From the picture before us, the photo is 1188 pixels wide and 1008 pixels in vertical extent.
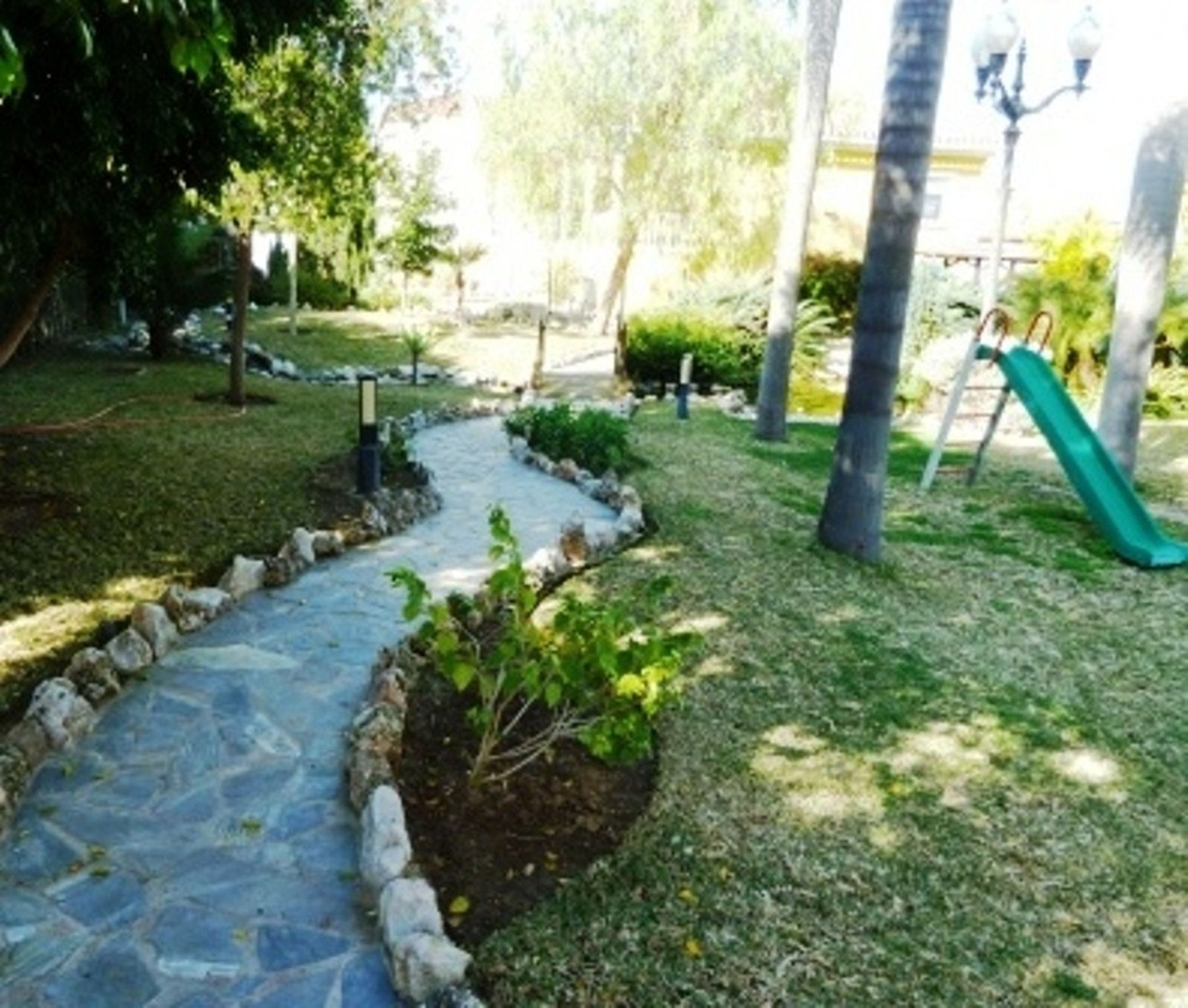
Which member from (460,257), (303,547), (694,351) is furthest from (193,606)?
(460,257)

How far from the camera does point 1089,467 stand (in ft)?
27.0

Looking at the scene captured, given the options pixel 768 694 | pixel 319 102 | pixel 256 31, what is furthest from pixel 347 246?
pixel 768 694

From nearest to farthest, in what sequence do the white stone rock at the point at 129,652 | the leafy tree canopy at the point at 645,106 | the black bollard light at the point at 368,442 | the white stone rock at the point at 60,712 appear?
the white stone rock at the point at 60,712 < the white stone rock at the point at 129,652 < the black bollard light at the point at 368,442 < the leafy tree canopy at the point at 645,106

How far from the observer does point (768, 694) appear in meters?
4.66

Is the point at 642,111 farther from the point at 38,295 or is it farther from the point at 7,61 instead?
the point at 7,61

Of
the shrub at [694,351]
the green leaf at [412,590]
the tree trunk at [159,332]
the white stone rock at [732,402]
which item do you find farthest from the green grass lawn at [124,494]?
the white stone rock at [732,402]

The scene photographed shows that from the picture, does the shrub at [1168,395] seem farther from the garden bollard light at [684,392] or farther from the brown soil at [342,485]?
the brown soil at [342,485]


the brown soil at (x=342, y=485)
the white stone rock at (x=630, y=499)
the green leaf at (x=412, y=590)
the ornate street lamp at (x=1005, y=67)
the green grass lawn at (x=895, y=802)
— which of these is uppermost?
the ornate street lamp at (x=1005, y=67)

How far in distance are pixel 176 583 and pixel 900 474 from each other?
740cm

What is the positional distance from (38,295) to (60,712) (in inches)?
109

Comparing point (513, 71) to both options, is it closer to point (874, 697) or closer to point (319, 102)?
point (319, 102)

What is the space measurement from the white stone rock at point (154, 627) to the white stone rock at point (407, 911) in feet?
7.76

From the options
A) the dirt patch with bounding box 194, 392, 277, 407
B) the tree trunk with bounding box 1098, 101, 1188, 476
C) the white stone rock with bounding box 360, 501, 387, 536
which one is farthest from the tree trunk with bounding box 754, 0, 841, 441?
the dirt patch with bounding box 194, 392, 277, 407

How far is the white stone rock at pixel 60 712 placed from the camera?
3.80 m
